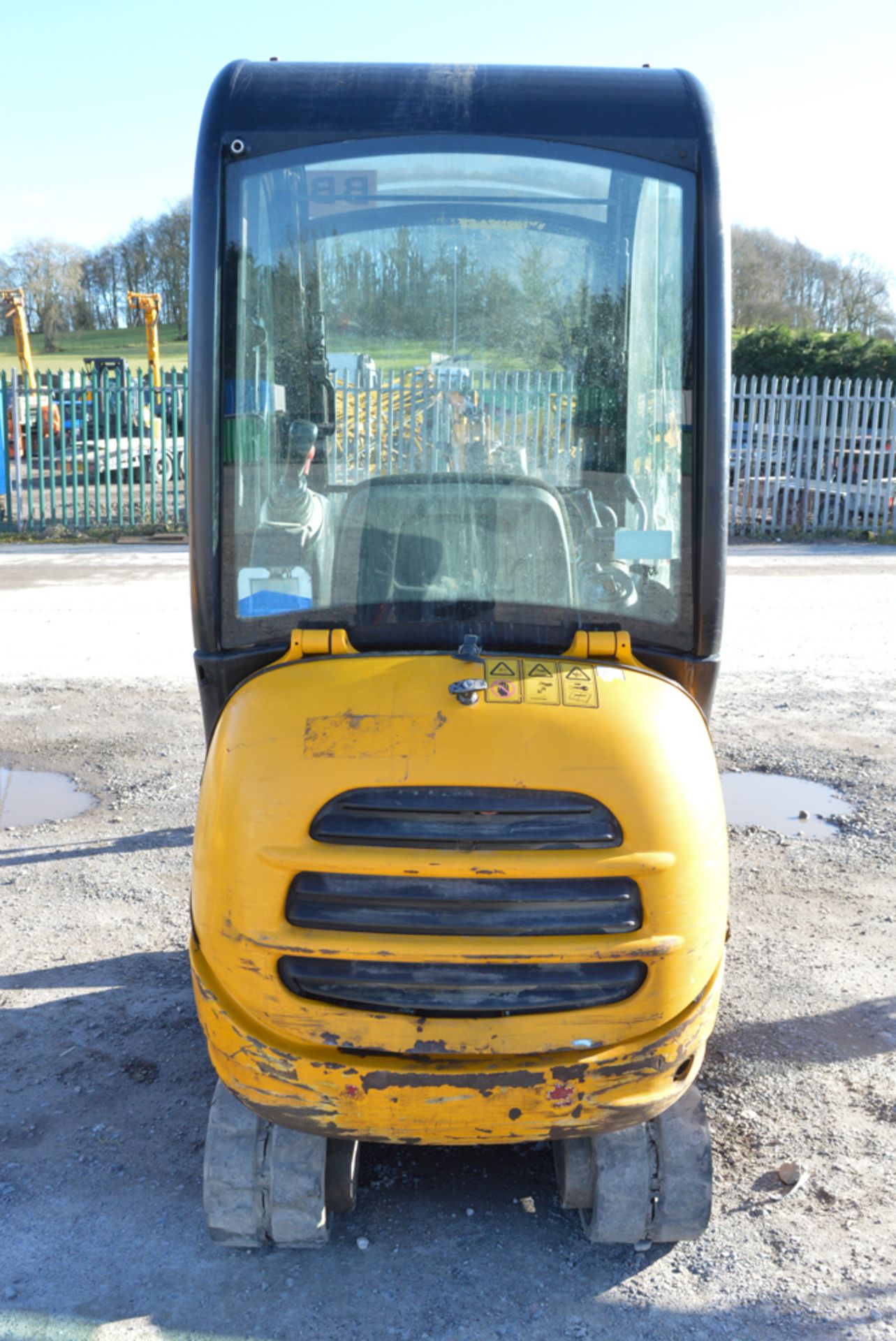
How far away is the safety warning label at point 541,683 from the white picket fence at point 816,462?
15143mm

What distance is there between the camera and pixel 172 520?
1709 centimetres

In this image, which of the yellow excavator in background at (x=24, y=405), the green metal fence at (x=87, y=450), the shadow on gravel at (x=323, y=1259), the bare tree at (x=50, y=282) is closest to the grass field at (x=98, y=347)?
the bare tree at (x=50, y=282)

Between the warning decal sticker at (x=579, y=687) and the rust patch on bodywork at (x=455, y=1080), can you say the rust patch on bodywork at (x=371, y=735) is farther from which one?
the rust patch on bodywork at (x=455, y=1080)

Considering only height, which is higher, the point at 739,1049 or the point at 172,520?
the point at 172,520

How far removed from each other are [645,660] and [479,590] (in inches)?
19.1

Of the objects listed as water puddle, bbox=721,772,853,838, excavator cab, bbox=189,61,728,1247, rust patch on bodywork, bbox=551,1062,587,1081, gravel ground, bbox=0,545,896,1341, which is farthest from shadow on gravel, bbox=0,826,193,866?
rust patch on bodywork, bbox=551,1062,587,1081

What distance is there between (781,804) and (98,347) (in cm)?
4900

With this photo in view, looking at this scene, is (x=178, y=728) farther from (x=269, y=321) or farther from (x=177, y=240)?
(x=177, y=240)

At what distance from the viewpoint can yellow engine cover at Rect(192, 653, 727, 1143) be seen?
2590mm

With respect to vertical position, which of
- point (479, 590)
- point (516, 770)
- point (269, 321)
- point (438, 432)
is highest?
point (269, 321)

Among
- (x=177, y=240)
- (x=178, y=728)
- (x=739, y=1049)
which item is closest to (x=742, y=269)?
(x=177, y=240)

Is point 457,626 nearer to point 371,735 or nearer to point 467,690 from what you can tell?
point 467,690

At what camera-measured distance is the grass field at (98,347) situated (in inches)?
1773

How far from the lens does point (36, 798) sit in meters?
6.30
